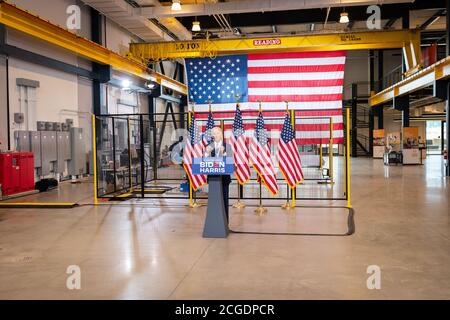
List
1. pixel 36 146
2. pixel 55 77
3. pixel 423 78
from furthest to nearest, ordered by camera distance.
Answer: pixel 423 78
pixel 55 77
pixel 36 146

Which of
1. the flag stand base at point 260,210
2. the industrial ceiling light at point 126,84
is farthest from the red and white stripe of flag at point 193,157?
the industrial ceiling light at point 126,84

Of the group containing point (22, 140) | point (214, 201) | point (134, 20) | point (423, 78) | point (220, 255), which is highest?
point (134, 20)

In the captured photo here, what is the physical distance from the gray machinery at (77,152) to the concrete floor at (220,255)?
708cm

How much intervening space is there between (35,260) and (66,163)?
38.5ft

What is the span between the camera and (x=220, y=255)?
5574 millimetres

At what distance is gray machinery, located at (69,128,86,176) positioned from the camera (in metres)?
16.2

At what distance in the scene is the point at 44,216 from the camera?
886 centimetres

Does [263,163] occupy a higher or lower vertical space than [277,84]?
lower

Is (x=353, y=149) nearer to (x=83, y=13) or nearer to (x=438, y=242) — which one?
(x=83, y=13)

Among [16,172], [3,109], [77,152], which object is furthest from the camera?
[77,152]

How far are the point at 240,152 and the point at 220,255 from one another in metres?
4.17

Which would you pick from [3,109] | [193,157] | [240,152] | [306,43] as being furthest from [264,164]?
[3,109]

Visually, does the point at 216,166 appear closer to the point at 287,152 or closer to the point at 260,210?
the point at 260,210

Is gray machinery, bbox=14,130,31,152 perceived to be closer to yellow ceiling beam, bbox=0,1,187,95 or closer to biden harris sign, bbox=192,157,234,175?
yellow ceiling beam, bbox=0,1,187,95
